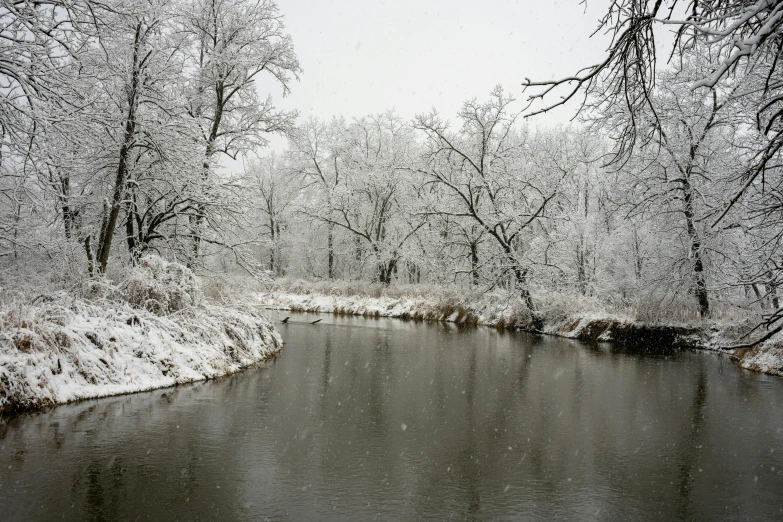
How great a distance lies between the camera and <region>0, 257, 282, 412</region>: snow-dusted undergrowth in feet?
25.2

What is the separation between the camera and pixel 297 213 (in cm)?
3856

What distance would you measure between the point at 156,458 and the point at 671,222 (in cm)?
1771

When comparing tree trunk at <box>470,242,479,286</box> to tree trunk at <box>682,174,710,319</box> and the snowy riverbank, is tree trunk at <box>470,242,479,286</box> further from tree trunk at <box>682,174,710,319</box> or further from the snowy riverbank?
tree trunk at <box>682,174,710,319</box>

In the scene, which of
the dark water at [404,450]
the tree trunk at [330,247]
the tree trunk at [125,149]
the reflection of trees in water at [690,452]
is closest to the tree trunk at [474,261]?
the tree trunk at [330,247]

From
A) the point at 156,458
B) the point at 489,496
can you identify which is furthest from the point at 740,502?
the point at 156,458

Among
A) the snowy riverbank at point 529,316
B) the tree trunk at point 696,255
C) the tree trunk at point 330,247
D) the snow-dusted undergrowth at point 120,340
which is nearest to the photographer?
the snow-dusted undergrowth at point 120,340

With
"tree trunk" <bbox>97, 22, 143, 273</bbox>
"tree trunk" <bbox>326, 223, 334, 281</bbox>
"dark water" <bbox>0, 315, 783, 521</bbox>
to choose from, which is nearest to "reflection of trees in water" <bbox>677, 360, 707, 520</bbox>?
"dark water" <bbox>0, 315, 783, 521</bbox>

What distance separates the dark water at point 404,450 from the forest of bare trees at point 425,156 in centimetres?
236

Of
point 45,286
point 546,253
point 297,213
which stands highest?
point 297,213

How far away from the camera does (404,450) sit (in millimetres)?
6848

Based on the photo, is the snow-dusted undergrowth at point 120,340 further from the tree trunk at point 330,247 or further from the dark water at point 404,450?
the tree trunk at point 330,247

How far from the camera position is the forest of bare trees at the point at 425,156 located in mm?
4543

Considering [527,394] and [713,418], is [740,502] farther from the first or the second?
[527,394]

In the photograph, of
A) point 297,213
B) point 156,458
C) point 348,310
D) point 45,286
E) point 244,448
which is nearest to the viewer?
point 156,458
